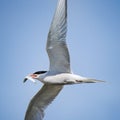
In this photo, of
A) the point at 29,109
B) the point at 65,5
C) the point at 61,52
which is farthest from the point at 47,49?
the point at 29,109

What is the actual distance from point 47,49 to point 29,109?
2627mm

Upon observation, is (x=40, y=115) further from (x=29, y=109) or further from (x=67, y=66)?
(x=67, y=66)

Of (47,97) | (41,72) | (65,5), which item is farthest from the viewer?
(47,97)

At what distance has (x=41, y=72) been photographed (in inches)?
619

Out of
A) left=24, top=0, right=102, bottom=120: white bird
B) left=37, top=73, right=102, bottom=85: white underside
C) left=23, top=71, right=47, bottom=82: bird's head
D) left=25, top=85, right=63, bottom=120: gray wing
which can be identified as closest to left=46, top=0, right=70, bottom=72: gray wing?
left=24, top=0, right=102, bottom=120: white bird

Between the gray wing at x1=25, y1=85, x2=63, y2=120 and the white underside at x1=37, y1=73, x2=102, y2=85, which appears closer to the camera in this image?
the white underside at x1=37, y1=73, x2=102, y2=85

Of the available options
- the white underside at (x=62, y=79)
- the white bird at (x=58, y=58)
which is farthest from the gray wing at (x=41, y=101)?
the white underside at (x=62, y=79)

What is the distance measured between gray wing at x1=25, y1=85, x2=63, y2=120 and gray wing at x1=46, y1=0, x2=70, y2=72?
1237mm

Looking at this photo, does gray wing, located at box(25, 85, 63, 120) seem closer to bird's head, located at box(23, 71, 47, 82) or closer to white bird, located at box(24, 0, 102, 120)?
white bird, located at box(24, 0, 102, 120)

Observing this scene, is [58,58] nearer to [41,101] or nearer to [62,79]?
[62,79]

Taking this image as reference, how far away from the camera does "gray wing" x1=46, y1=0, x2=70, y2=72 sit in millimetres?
14766

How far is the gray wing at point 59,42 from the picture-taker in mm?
14766

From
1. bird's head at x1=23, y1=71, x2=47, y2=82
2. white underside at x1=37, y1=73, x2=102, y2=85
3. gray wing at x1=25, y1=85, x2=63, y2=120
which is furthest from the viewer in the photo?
gray wing at x1=25, y1=85, x2=63, y2=120

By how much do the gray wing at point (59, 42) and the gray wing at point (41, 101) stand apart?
1.24m
